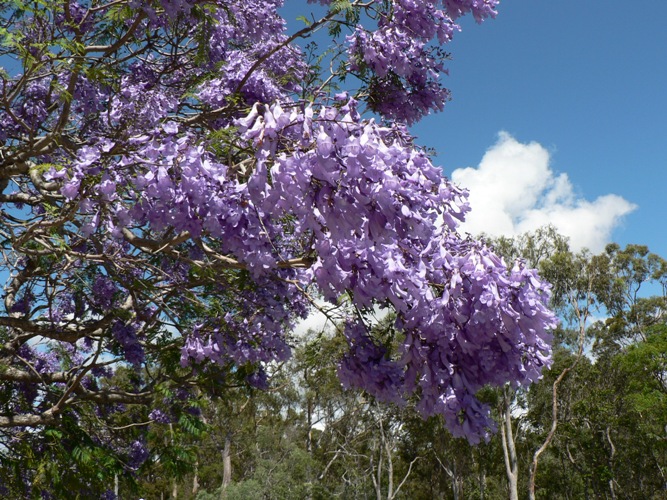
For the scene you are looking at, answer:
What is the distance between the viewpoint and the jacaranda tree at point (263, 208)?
2.58 metres

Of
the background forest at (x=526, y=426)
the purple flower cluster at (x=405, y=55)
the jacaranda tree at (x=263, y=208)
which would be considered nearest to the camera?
the jacaranda tree at (x=263, y=208)

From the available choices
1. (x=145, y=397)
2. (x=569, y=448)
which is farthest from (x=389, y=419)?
(x=145, y=397)

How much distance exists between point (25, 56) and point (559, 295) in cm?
2306

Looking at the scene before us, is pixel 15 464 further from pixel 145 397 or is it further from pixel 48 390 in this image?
pixel 145 397

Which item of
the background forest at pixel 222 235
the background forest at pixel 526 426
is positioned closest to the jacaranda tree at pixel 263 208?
the background forest at pixel 222 235

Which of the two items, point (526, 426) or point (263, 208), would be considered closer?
point (263, 208)

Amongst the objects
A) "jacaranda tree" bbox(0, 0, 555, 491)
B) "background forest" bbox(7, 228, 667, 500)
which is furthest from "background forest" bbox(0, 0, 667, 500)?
"background forest" bbox(7, 228, 667, 500)

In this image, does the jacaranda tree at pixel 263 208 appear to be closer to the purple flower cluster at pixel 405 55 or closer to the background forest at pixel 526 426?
the purple flower cluster at pixel 405 55

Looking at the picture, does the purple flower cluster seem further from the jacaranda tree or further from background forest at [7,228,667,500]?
background forest at [7,228,667,500]

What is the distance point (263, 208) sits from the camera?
2637 millimetres

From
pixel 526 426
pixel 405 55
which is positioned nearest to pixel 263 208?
pixel 405 55

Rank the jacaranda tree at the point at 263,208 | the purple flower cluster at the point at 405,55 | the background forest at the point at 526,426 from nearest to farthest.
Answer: the jacaranda tree at the point at 263,208 → the purple flower cluster at the point at 405,55 → the background forest at the point at 526,426

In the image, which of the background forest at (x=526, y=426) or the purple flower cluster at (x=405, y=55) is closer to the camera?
the purple flower cluster at (x=405, y=55)

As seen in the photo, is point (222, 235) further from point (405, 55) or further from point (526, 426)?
point (526, 426)
